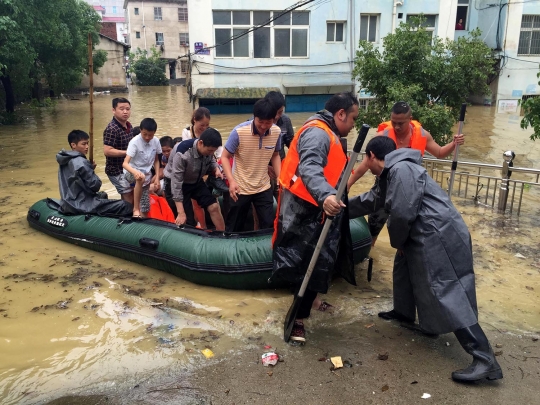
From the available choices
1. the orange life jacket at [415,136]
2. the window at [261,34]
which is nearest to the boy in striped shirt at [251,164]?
the orange life jacket at [415,136]

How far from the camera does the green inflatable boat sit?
4273 mm

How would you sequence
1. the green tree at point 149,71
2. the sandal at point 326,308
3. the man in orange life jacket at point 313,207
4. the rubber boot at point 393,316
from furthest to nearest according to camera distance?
the green tree at point 149,71, the sandal at point 326,308, the rubber boot at point 393,316, the man in orange life jacket at point 313,207

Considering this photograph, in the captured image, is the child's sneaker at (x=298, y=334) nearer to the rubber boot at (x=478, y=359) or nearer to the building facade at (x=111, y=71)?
the rubber boot at (x=478, y=359)

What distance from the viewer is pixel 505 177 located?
21.2 ft

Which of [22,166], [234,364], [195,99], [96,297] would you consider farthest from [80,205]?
[195,99]

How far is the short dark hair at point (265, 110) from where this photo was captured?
13.5 feet

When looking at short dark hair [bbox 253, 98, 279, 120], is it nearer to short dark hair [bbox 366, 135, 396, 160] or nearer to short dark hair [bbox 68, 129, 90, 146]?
short dark hair [bbox 366, 135, 396, 160]

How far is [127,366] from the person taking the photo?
3.36 metres

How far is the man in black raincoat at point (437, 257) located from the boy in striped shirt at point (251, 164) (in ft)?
5.28

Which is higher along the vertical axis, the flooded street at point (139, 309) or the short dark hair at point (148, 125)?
the short dark hair at point (148, 125)

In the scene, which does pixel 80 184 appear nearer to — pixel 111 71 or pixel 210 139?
pixel 210 139

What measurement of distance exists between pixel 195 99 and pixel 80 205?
14742 mm

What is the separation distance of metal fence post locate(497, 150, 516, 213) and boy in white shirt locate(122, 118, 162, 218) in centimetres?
461

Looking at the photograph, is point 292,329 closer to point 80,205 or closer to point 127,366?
point 127,366
